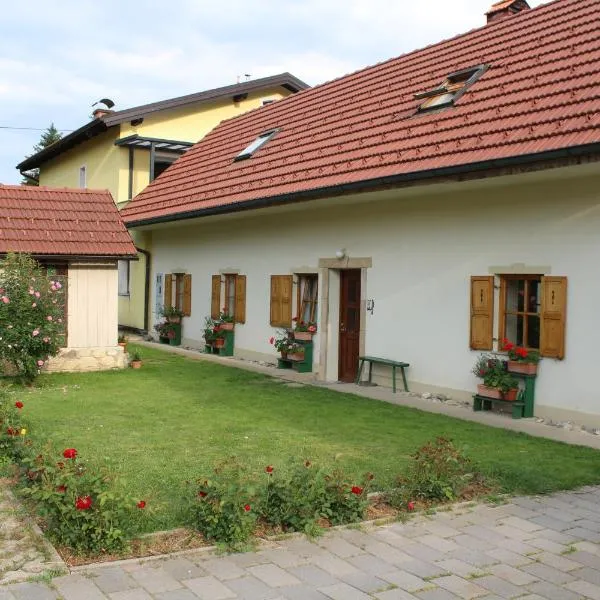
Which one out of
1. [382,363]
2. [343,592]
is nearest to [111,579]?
[343,592]

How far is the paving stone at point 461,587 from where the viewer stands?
Result: 411cm

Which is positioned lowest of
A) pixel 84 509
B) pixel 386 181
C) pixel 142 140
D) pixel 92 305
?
pixel 84 509

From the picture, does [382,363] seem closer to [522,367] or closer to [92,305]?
[522,367]

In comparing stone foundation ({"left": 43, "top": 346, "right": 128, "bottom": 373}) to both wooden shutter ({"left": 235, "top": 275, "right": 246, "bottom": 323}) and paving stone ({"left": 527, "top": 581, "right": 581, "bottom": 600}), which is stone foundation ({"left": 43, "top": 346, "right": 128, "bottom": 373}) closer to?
wooden shutter ({"left": 235, "top": 275, "right": 246, "bottom": 323})

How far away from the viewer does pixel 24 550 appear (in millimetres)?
4574

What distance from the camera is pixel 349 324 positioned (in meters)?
13.6

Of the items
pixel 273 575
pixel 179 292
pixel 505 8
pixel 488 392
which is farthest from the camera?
pixel 179 292

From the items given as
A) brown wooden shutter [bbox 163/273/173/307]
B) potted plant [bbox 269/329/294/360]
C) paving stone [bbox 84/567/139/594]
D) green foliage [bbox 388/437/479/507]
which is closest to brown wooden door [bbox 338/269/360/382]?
potted plant [bbox 269/329/294/360]

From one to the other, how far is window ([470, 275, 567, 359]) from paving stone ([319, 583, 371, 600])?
619 cm

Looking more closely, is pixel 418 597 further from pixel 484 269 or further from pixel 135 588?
pixel 484 269

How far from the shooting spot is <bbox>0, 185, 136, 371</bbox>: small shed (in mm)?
13328

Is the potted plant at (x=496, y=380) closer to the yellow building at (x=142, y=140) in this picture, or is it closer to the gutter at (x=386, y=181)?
the gutter at (x=386, y=181)

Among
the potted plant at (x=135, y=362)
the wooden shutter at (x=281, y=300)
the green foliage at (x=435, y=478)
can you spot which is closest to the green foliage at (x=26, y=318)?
the potted plant at (x=135, y=362)

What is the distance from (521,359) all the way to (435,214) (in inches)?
112
